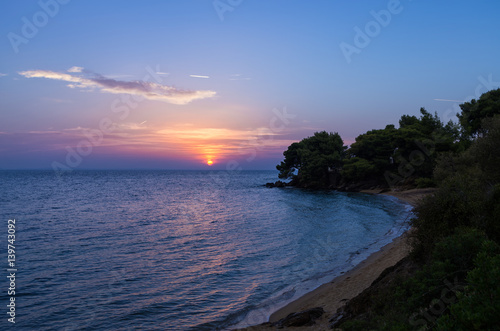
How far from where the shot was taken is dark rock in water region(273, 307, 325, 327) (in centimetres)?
1064

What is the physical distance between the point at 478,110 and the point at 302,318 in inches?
1938

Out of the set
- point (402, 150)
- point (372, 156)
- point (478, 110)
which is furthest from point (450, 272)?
point (372, 156)

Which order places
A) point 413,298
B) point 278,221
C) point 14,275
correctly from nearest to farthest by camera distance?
1. point 413,298
2. point 14,275
3. point 278,221

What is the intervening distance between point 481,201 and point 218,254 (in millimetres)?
14816

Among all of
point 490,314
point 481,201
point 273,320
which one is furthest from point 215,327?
point 481,201

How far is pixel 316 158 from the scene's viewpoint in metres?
82.2

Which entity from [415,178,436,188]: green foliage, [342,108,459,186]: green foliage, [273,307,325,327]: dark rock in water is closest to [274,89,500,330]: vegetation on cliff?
[273,307,325,327]: dark rock in water

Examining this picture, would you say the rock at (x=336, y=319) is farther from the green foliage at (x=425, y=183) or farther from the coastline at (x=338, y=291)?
the green foliage at (x=425, y=183)

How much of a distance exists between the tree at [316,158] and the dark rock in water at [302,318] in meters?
71.8

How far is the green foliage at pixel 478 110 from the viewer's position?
140 feet

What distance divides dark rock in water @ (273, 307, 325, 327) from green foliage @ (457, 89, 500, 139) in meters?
39.6

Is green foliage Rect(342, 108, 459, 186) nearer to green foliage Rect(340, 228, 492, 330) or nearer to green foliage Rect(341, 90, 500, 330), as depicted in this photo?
green foliage Rect(341, 90, 500, 330)

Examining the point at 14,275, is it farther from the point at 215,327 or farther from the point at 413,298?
the point at 413,298

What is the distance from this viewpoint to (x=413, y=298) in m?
7.27
